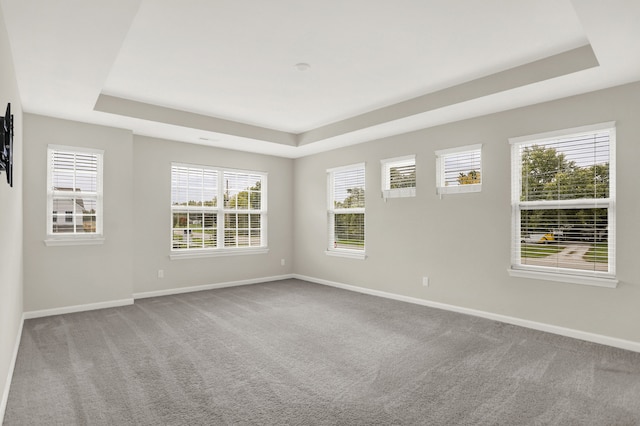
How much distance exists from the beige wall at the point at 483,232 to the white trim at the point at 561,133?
0.18 ft

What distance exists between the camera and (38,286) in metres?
4.45

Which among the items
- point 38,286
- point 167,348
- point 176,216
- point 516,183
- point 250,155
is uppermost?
point 250,155

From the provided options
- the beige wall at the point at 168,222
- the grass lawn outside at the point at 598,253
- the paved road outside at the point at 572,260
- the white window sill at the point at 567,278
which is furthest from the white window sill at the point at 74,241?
the grass lawn outside at the point at 598,253

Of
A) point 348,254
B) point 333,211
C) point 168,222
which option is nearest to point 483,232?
point 348,254

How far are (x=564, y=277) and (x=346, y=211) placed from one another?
11.0ft

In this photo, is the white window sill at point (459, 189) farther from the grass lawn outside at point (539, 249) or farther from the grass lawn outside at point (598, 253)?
the grass lawn outside at point (598, 253)

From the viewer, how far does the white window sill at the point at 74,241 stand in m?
4.53

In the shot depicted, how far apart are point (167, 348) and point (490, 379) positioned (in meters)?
2.84

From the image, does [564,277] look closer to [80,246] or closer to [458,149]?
[458,149]

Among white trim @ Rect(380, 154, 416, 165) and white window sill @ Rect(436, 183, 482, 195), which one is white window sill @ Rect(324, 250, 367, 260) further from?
white window sill @ Rect(436, 183, 482, 195)

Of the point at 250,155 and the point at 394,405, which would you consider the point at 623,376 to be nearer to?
the point at 394,405

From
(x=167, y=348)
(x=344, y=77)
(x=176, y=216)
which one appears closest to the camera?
(x=167, y=348)

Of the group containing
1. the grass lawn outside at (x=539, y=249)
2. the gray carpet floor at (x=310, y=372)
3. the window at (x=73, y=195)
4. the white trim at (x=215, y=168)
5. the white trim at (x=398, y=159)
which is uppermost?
the white trim at (x=398, y=159)

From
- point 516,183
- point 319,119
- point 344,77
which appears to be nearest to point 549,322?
point 516,183
